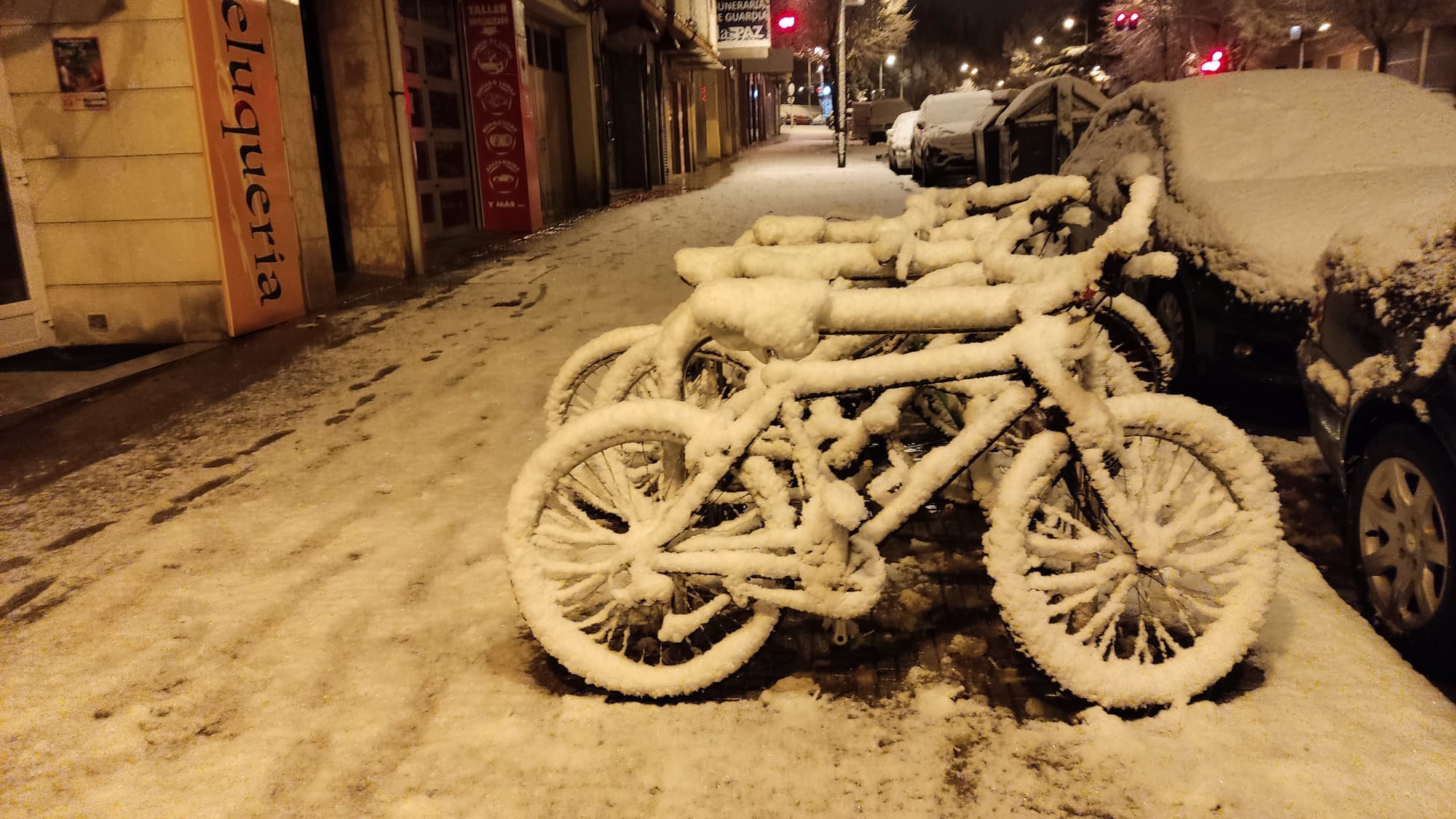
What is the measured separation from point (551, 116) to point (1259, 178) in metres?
14.2

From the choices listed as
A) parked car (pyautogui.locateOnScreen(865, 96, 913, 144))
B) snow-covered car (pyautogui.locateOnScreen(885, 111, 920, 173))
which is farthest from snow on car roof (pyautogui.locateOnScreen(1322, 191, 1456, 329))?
parked car (pyautogui.locateOnScreen(865, 96, 913, 144))

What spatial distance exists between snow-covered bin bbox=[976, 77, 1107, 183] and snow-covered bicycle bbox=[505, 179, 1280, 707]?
1066cm

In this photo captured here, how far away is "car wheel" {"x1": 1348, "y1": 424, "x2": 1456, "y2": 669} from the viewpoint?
104 inches

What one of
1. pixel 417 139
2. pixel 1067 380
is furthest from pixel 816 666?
pixel 417 139

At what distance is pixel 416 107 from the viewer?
40.7 ft

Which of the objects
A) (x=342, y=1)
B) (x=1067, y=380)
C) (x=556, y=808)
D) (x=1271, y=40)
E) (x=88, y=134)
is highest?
(x=1271, y=40)

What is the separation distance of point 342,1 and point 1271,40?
126 feet

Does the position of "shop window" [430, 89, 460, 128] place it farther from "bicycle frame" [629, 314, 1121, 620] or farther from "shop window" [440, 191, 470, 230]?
"bicycle frame" [629, 314, 1121, 620]

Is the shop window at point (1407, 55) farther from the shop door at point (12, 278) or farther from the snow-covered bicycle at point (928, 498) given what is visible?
the shop door at point (12, 278)

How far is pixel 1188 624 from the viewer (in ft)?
9.16

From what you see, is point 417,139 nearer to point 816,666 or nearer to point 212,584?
point 212,584

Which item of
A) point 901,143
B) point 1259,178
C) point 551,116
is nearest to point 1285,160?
point 1259,178

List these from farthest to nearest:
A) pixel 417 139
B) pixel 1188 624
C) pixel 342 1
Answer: pixel 417 139 → pixel 342 1 → pixel 1188 624

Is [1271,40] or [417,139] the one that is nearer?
[417,139]
